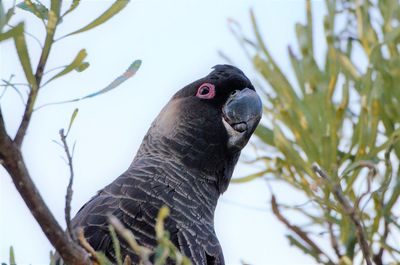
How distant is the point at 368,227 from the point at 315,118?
53 cm

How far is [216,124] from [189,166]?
30cm

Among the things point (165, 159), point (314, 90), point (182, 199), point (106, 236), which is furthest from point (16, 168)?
point (165, 159)

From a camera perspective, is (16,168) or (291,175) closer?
(16,168)

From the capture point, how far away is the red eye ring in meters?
4.41

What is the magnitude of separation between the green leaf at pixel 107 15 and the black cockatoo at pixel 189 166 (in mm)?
1568

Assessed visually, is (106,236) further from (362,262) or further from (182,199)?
(362,262)

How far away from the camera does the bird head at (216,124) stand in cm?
429

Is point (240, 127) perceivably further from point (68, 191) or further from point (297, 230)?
point (68, 191)

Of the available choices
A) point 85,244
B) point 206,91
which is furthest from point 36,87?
point 206,91

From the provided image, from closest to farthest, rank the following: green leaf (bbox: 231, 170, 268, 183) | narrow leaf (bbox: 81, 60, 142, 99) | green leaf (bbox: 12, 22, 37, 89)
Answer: green leaf (bbox: 12, 22, 37, 89)
narrow leaf (bbox: 81, 60, 142, 99)
green leaf (bbox: 231, 170, 268, 183)

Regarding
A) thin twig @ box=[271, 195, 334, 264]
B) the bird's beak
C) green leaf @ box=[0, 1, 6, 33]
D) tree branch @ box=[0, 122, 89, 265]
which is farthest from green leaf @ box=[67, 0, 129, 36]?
the bird's beak

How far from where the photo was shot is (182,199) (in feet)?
12.8

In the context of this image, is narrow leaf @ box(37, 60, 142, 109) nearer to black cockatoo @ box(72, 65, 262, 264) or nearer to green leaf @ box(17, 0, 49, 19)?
green leaf @ box(17, 0, 49, 19)

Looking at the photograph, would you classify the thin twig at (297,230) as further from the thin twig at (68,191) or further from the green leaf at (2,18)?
the green leaf at (2,18)
